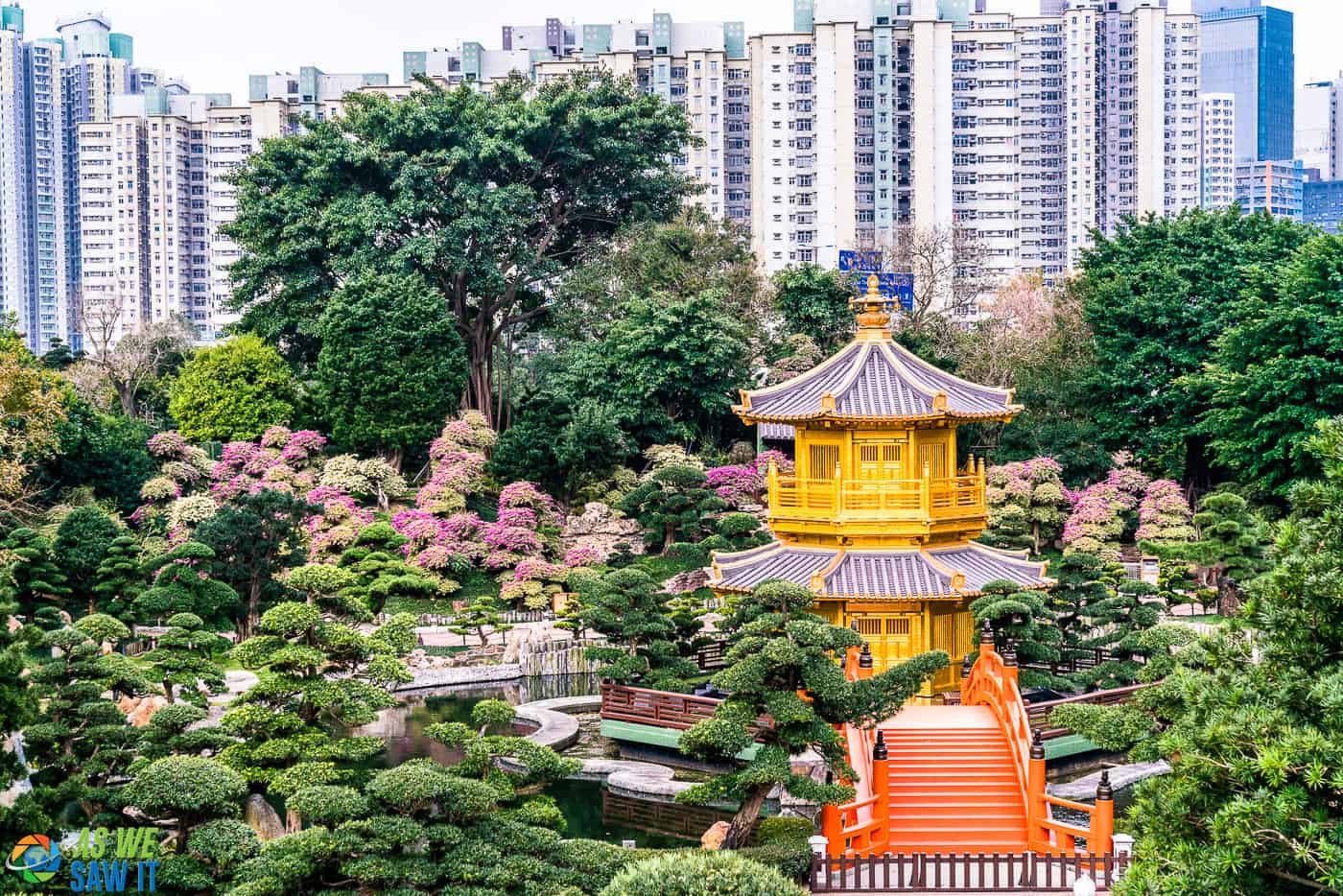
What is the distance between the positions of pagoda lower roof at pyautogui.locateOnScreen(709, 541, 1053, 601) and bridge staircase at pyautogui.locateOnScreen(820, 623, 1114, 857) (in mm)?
1615

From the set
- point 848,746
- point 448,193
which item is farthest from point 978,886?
point 448,193

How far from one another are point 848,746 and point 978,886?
2.99 metres

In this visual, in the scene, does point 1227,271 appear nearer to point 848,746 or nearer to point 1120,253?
point 1120,253

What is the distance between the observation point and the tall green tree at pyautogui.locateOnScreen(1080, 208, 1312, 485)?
31.1 m

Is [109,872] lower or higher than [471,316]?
lower

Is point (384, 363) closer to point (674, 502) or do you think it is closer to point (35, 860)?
point (674, 502)

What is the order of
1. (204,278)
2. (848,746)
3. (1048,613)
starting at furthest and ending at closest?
(204,278)
(1048,613)
(848,746)

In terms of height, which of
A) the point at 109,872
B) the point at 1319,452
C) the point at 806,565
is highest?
the point at 1319,452

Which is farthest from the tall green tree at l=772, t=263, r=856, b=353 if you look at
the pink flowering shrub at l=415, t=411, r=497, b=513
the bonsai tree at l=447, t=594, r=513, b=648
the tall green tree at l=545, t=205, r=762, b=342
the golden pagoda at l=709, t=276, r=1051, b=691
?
the golden pagoda at l=709, t=276, r=1051, b=691

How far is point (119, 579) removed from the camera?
21.9 meters

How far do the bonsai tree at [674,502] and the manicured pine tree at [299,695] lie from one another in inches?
641

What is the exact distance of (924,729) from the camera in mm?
15656

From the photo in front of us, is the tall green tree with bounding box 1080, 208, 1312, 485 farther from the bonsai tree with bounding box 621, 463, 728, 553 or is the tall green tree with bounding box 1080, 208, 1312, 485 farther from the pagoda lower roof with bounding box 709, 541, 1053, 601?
the pagoda lower roof with bounding box 709, 541, 1053, 601

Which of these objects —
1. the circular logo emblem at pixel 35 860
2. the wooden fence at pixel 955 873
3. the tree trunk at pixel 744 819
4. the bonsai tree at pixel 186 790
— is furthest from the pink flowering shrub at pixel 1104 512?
the circular logo emblem at pixel 35 860
